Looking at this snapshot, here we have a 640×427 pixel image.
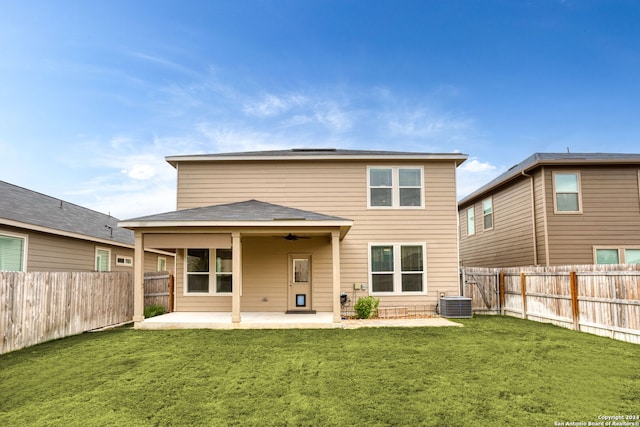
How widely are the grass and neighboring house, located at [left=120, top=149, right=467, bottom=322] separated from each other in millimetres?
3524

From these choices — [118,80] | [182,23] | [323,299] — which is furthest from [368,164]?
[118,80]

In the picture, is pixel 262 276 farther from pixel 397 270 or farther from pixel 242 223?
pixel 397 270

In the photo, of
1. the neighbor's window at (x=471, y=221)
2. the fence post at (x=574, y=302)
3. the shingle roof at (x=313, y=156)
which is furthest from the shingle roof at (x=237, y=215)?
the neighbor's window at (x=471, y=221)

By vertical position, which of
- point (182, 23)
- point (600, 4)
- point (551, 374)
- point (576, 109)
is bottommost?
point (551, 374)

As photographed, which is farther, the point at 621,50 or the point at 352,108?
the point at 352,108

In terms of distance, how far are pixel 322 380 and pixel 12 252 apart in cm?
969

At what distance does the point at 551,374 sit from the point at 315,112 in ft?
54.4

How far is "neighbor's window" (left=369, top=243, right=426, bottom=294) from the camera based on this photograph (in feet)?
40.3

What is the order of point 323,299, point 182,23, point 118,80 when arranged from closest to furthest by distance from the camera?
point 323,299
point 182,23
point 118,80

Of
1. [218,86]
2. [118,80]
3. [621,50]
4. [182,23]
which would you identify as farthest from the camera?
[218,86]

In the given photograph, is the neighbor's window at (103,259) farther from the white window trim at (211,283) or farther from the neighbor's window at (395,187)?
the neighbor's window at (395,187)

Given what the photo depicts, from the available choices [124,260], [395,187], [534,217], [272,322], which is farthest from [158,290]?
[534,217]

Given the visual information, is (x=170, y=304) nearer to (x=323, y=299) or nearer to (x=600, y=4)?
(x=323, y=299)

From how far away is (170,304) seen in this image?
12680mm
